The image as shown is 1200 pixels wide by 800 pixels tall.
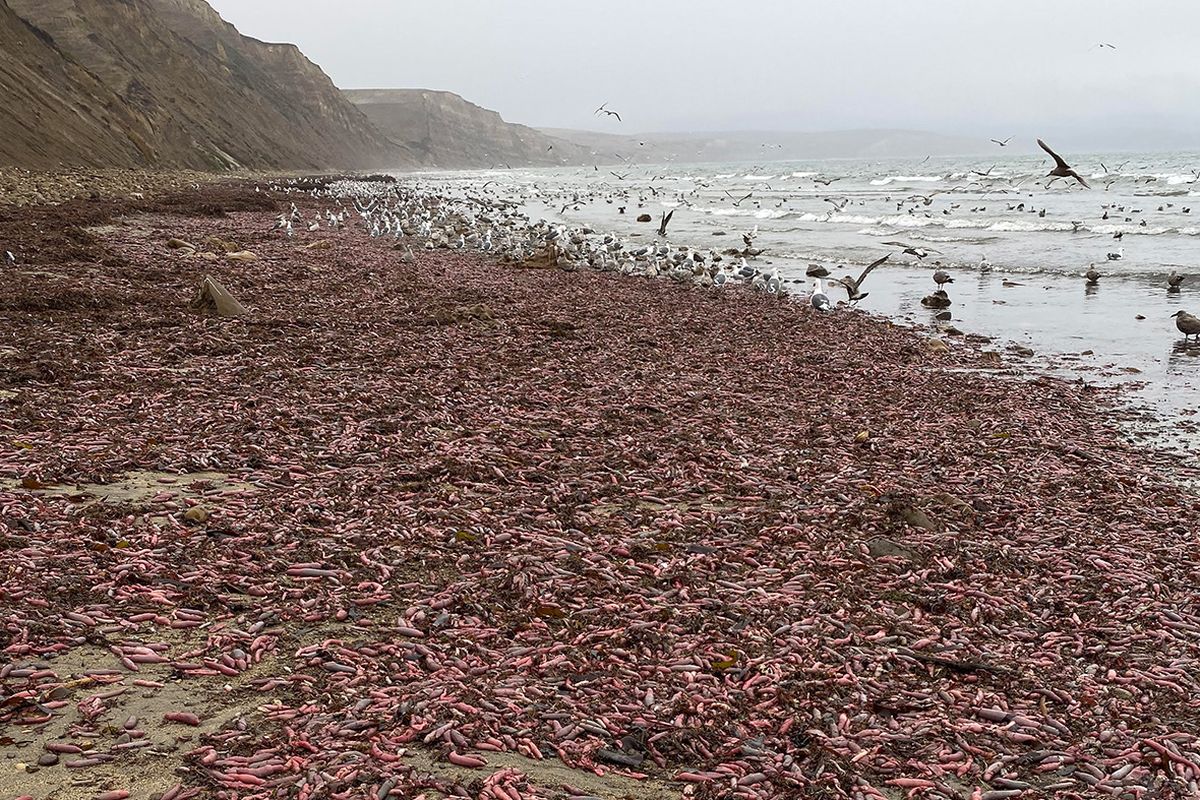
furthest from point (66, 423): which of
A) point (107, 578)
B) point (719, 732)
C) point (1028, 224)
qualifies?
point (1028, 224)

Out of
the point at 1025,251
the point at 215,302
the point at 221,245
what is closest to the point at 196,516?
the point at 215,302

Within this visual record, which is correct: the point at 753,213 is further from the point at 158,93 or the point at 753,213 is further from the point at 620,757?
the point at 158,93

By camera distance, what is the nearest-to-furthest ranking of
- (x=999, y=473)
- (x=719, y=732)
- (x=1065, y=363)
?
(x=719, y=732), (x=999, y=473), (x=1065, y=363)

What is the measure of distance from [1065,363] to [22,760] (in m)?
15.6

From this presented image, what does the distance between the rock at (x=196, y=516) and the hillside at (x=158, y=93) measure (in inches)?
1523

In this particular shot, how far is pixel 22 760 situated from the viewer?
12.4 feet

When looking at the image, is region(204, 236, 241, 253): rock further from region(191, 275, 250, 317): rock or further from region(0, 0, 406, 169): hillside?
region(0, 0, 406, 169): hillside

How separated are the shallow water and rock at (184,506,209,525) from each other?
10927mm

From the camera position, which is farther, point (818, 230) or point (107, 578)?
point (818, 230)

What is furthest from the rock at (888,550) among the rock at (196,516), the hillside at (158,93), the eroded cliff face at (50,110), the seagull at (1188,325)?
the hillside at (158,93)

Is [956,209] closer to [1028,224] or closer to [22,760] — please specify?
[1028,224]

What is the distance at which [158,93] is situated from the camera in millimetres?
73312

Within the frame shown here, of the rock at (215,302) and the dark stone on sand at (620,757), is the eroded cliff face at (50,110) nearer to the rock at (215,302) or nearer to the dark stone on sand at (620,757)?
the rock at (215,302)

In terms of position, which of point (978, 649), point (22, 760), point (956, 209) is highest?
point (956, 209)
